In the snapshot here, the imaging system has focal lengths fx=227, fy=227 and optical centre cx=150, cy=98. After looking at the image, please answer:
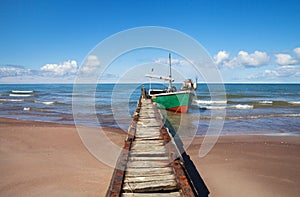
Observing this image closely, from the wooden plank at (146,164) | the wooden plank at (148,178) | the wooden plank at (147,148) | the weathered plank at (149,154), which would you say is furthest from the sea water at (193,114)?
the wooden plank at (148,178)

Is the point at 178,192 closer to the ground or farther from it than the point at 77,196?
farther from it

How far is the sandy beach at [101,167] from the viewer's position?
4.91 meters

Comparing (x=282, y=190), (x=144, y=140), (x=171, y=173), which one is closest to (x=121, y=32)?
(x=144, y=140)

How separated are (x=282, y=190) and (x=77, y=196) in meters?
4.37

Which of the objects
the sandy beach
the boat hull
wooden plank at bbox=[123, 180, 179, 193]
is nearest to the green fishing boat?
the boat hull

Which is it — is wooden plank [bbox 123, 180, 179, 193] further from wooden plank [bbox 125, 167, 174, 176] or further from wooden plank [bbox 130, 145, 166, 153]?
wooden plank [bbox 130, 145, 166, 153]

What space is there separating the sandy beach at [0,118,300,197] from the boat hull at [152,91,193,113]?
818 centimetres

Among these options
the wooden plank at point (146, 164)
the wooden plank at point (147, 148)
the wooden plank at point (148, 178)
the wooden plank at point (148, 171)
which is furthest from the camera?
the wooden plank at point (147, 148)

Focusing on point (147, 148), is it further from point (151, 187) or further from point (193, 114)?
point (193, 114)

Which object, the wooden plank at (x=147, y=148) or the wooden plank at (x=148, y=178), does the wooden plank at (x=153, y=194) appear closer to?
the wooden plank at (x=148, y=178)

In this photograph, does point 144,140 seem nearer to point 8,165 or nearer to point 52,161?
point 52,161

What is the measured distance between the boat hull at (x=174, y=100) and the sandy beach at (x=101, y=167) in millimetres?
8180

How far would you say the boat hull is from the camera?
56.3 ft

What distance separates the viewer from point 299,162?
6.73 meters
